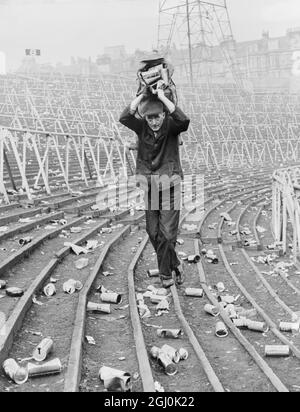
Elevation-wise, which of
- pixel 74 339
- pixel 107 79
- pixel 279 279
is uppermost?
pixel 107 79

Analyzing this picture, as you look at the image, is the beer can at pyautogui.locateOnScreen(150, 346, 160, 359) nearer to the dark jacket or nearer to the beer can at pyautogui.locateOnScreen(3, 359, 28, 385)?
the beer can at pyautogui.locateOnScreen(3, 359, 28, 385)

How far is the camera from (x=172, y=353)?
11.3ft

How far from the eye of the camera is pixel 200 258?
6453 mm

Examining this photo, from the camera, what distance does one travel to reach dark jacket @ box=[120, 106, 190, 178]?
4.71 metres

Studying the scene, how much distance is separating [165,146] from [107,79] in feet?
99.8

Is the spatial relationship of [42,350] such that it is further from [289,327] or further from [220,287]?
[220,287]

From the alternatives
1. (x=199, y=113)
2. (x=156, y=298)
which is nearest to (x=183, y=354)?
(x=156, y=298)

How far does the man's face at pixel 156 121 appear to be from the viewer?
15.4ft

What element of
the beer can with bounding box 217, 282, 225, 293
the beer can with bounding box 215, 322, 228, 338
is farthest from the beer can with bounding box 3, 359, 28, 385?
the beer can with bounding box 217, 282, 225, 293

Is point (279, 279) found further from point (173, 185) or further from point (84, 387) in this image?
point (84, 387)

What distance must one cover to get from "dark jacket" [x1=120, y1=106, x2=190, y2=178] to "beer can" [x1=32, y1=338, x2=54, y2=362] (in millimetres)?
1869

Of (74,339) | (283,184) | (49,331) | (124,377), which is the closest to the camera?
(124,377)

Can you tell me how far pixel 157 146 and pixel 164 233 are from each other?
0.69 m

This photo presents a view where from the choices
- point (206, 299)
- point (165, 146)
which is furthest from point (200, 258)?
point (165, 146)
